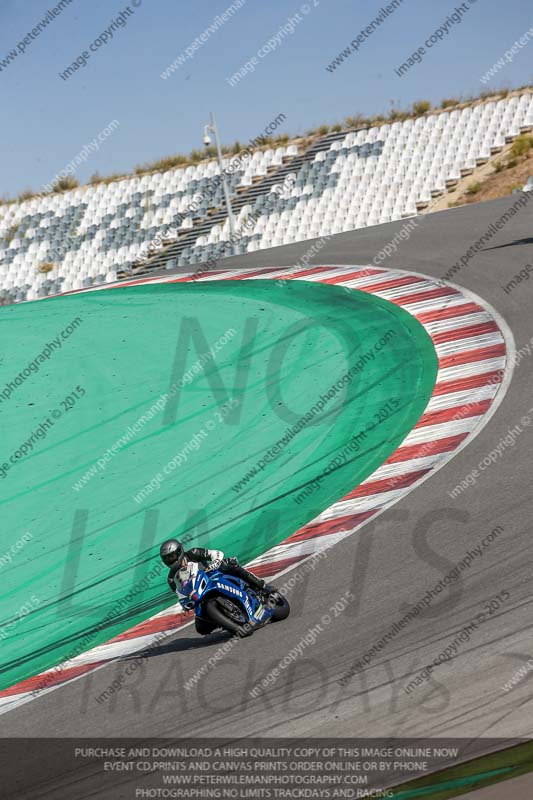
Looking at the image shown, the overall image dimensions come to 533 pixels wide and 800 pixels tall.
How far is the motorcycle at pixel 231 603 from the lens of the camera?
7582mm

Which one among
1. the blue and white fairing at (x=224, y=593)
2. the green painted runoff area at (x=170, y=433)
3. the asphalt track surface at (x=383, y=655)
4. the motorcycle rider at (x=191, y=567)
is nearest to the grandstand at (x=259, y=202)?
the green painted runoff area at (x=170, y=433)

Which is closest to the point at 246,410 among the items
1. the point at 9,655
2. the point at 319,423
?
the point at 319,423

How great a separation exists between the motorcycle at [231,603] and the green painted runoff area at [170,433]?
1675 mm

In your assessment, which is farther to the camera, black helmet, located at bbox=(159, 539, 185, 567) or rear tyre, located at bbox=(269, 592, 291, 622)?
rear tyre, located at bbox=(269, 592, 291, 622)

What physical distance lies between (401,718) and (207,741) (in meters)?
1.30

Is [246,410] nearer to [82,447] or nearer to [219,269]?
[82,447]

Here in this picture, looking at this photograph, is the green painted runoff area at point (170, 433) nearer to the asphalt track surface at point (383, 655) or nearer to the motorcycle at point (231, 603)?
the asphalt track surface at point (383, 655)

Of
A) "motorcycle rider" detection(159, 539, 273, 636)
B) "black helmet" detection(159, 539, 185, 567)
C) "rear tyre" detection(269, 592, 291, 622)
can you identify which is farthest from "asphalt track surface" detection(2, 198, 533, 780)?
"black helmet" detection(159, 539, 185, 567)

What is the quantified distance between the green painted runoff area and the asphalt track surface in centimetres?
129

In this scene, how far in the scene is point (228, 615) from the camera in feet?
24.9

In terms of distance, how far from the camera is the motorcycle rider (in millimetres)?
7624

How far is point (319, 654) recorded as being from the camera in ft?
23.0

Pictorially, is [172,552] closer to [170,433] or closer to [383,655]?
[383,655]

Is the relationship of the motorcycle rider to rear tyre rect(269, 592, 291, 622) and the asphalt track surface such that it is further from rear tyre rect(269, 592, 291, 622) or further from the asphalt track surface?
the asphalt track surface
